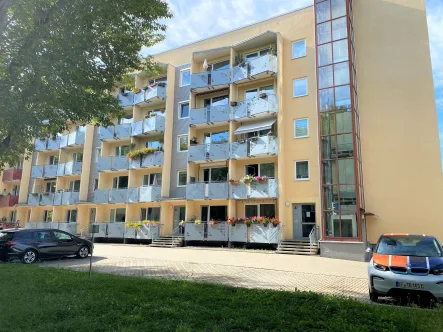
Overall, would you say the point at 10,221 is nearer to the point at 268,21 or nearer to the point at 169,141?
the point at 169,141

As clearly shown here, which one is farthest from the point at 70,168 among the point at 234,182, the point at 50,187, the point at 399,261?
the point at 399,261

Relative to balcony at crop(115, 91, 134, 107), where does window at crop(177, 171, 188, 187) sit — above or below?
below

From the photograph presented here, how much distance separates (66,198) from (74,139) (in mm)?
5985

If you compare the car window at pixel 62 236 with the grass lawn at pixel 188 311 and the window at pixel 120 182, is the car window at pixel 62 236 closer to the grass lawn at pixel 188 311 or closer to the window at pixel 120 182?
the grass lawn at pixel 188 311

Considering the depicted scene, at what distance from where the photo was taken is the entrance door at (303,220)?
2148 cm

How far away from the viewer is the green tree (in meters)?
11.0

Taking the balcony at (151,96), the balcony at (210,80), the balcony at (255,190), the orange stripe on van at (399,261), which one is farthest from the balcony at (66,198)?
the orange stripe on van at (399,261)

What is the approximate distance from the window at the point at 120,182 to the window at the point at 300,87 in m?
16.9

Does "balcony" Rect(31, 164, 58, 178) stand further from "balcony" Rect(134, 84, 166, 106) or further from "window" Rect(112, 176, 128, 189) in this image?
"balcony" Rect(134, 84, 166, 106)

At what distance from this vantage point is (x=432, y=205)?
18.6 m

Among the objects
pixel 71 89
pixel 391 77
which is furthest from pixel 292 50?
pixel 71 89

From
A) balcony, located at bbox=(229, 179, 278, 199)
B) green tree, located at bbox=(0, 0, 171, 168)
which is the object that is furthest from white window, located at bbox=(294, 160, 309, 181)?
green tree, located at bbox=(0, 0, 171, 168)

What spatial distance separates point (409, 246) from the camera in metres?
8.59

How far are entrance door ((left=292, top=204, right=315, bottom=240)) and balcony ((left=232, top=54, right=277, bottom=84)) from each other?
9.44 meters
